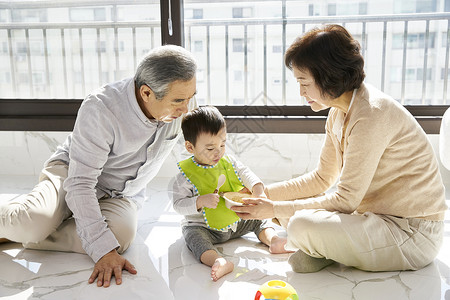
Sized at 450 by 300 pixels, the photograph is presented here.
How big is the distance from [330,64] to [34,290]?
1.30 m

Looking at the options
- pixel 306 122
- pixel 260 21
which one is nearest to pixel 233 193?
pixel 306 122

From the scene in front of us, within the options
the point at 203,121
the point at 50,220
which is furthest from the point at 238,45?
the point at 50,220

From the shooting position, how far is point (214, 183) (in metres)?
2.00

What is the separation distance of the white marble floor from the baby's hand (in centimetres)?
22

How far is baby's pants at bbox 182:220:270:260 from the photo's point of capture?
1885 millimetres

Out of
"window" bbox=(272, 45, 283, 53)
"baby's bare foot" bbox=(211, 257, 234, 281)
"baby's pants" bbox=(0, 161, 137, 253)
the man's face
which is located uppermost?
"window" bbox=(272, 45, 283, 53)

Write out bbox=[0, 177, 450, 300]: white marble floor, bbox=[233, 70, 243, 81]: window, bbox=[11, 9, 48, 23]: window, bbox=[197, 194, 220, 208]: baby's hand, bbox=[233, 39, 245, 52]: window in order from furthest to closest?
bbox=[233, 70, 243, 81]: window < bbox=[233, 39, 245, 52]: window < bbox=[11, 9, 48, 23]: window < bbox=[197, 194, 220, 208]: baby's hand < bbox=[0, 177, 450, 300]: white marble floor

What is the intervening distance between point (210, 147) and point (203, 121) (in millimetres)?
110

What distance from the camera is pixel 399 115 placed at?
5.53 ft

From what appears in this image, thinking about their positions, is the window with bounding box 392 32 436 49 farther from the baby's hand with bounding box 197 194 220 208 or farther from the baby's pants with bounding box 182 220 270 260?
the baby's hand with bounding box 197 194 220 208

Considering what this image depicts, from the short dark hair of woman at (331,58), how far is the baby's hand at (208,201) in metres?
0.59

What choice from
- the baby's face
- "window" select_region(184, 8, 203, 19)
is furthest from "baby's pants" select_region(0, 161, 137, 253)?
"window" select_region(184, 8, 203, 19)

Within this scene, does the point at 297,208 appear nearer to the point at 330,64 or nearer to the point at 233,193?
the point at 233,193

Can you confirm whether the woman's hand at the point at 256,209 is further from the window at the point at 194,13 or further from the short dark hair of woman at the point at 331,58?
the window at the point at 194,13
